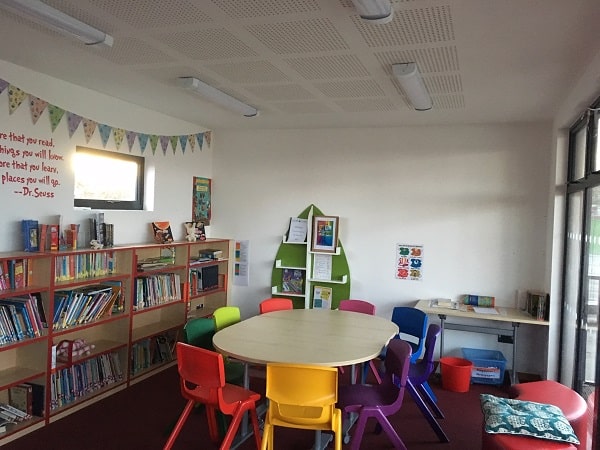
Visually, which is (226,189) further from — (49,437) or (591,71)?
(591,71)

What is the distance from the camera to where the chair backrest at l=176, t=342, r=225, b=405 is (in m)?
2.77

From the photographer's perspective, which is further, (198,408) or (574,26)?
(198,408)

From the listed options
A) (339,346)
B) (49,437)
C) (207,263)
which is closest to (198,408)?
(49,437)

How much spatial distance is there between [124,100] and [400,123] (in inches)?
110

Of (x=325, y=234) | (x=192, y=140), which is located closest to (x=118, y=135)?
(x=192, y=140)

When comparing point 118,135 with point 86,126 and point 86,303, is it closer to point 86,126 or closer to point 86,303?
point 86,126

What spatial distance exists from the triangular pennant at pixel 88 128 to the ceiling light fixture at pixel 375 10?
2815 mm

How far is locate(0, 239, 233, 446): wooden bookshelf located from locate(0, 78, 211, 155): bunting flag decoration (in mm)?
1046

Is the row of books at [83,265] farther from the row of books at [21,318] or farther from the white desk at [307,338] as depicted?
the white desk at [307,338]

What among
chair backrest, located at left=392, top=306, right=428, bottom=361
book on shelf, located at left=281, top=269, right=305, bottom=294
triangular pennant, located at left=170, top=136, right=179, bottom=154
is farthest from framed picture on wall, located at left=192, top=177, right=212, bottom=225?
chair backrest, located at left=392, top=306, right=428, bottom=361

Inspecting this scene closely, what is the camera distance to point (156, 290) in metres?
4.80

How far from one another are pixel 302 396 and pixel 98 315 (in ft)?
7.53

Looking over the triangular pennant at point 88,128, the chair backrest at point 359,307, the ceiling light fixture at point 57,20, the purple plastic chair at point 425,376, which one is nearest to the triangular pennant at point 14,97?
the triangular pennant at point 88,128

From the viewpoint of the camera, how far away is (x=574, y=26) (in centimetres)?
255
